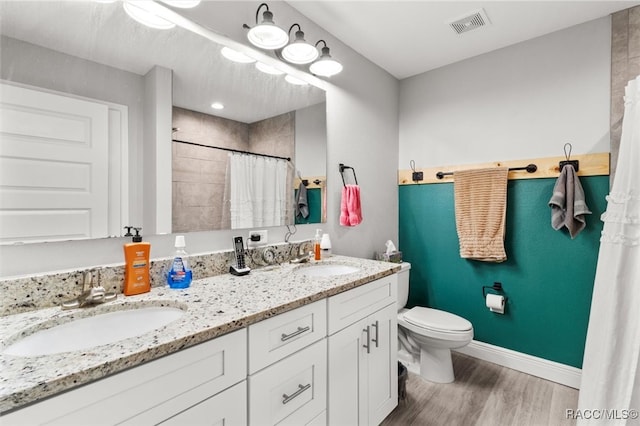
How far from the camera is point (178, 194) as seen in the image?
138 centimetres

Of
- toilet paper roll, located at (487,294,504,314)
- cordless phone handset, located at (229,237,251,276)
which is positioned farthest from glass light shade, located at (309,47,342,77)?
toilet paper roll, located at (487,294,504,314)

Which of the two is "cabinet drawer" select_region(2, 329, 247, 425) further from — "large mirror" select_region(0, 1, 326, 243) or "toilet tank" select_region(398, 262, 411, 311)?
"toilet tank" select_region(398, 262, 411, 311)

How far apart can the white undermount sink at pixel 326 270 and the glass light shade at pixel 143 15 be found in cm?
135

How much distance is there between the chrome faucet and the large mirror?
0.56ft

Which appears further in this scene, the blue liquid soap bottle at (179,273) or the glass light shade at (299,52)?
the glass light shade at (299,52)

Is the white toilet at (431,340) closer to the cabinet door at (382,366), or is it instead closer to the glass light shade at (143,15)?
the cabinet door at (382,366)

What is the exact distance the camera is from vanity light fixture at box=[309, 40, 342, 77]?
1.86 m

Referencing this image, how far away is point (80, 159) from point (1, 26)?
46cm

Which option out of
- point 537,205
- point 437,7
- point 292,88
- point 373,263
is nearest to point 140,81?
point 292,88

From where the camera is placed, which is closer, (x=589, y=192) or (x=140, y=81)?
(x=140, y=81)

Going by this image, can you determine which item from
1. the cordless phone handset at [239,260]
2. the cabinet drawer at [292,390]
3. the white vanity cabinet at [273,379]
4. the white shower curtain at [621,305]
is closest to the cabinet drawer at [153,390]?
the white vanity cabinet at [273,379]

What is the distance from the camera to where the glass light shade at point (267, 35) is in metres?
1.51

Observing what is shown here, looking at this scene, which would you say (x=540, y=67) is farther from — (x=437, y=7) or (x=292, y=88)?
(x=292, y=88)

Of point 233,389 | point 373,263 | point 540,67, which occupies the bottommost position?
point 233,389
